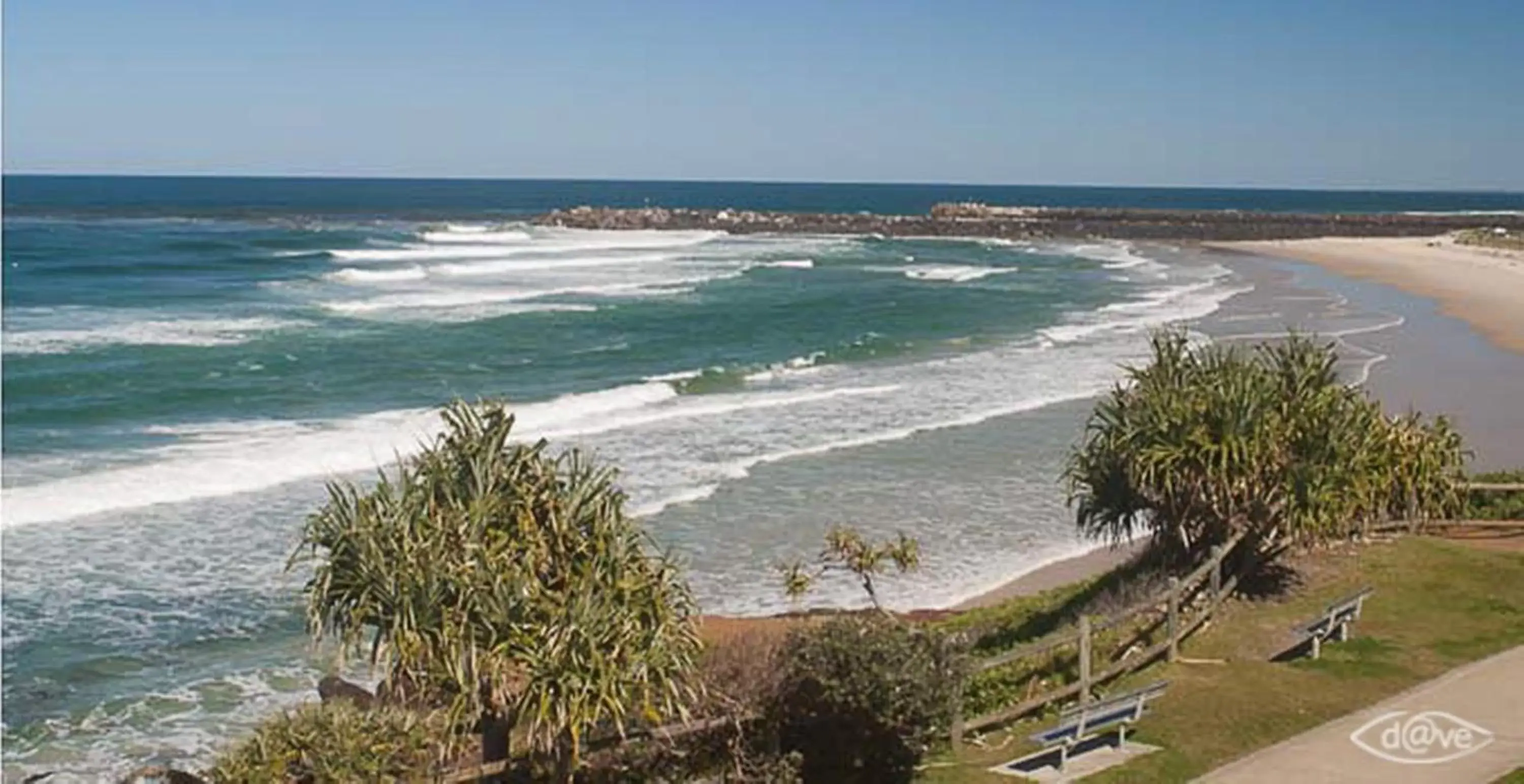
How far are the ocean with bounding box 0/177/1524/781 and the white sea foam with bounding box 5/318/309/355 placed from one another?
20 centimetres

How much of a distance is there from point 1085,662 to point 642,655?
205 inches

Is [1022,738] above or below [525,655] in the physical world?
below

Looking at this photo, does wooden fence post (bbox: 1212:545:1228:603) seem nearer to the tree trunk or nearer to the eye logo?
the eye logo

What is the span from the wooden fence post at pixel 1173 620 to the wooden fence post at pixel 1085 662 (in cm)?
145

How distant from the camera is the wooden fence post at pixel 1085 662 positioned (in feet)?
44.5

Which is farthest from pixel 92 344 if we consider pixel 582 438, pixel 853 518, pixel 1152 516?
pixel 1152 516

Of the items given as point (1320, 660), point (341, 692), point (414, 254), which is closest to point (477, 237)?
point (414, 254)

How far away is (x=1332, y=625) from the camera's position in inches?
605

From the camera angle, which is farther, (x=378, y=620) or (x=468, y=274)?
(x=468, y=274)

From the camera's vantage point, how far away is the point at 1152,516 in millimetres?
16828

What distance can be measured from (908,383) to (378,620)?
28526 mm

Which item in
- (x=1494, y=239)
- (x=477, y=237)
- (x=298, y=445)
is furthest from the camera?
(x=477, y=237)

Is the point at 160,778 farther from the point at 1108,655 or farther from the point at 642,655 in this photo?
the point at 1108,655

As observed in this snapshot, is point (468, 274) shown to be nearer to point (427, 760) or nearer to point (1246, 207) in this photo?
point (427, 760)
